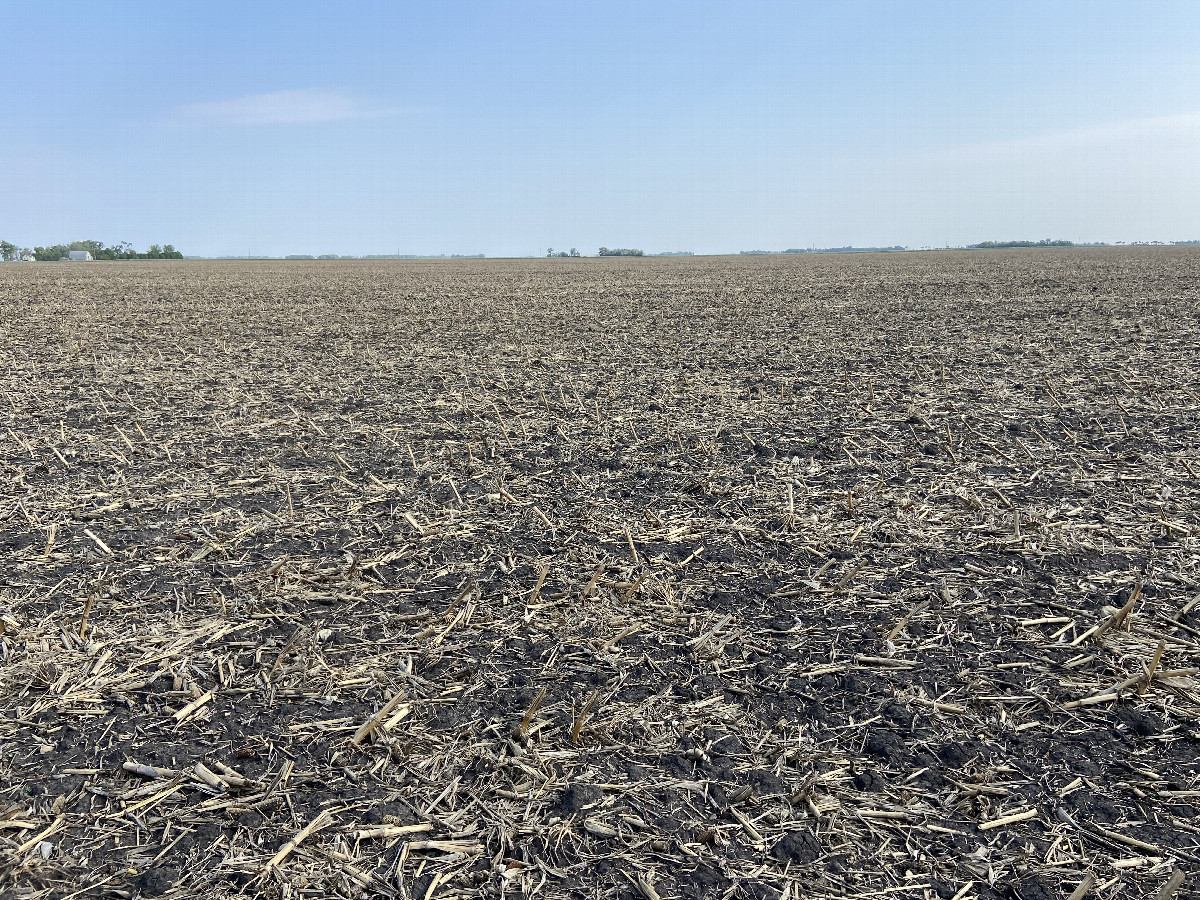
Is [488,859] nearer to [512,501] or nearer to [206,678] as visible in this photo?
[206,678]

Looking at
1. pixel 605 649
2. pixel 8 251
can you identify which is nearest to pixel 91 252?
pixel 8 251

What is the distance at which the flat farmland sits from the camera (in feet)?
9.57

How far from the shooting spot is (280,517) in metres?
6.18

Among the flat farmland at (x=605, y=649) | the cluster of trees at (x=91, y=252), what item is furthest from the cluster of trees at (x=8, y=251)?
the flat farmland at (x=605, y=649)

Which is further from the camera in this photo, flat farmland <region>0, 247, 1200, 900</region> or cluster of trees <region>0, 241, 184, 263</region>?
cluster of trees <region>0, 241, 184, 263</region>

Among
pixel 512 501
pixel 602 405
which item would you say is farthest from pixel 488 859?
pixel 602 405

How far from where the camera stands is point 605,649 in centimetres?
427

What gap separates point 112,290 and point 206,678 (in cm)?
3613

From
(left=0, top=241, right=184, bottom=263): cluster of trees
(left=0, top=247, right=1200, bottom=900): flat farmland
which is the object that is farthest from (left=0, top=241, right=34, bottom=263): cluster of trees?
(left=0, top=247, right=1200, bottom=900): flat farmland

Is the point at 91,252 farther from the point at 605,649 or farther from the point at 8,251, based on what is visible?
the point at 605,649

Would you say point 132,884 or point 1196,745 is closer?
point 132,884

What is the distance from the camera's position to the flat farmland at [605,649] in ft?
9.57

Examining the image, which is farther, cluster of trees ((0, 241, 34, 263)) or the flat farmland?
cluster of trees ((0, 241, 34, 263))

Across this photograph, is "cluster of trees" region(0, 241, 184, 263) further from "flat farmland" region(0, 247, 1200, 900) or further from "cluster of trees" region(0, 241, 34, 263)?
"flat farmland" region(0, 247, 1200, 900)
